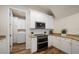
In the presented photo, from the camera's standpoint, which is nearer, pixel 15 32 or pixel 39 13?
pixel 15 32

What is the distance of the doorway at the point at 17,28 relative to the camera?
134cm

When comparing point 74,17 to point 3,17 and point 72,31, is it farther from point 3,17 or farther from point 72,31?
point 3,17

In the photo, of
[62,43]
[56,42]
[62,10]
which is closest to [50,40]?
[56,42]

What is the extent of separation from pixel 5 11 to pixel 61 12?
1.13 metres

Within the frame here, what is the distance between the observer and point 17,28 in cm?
149

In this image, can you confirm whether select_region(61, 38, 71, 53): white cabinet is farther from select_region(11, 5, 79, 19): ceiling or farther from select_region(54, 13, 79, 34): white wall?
select_region(11, 5, 79, 19): ceiling

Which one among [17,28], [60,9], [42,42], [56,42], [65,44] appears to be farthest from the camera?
[42,42]

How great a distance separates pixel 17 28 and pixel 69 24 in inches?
44.8

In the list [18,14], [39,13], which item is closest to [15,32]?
[18,14]

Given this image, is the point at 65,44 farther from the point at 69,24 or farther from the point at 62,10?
the point at 62,10

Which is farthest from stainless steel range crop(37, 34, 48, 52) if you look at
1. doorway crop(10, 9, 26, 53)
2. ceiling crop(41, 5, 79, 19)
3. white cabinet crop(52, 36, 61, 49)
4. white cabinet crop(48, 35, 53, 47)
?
ceiling crop(41, 5, 79, 19)

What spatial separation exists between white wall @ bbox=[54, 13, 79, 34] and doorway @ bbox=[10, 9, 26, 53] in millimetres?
806

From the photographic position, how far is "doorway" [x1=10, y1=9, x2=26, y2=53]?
1341 mm
